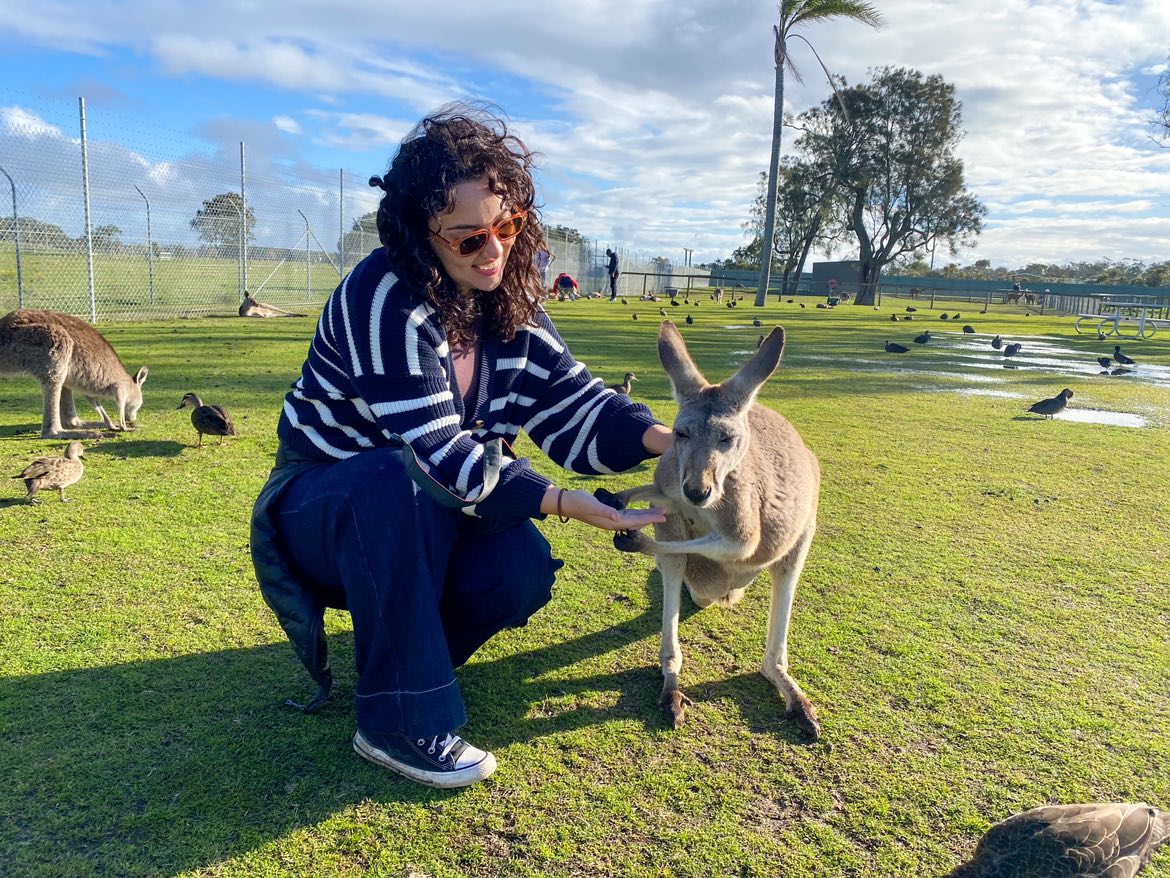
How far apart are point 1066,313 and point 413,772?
3822 centimetres

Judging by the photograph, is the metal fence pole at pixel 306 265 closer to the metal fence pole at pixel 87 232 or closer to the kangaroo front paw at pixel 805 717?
the metal fence pole at pixel 87 232

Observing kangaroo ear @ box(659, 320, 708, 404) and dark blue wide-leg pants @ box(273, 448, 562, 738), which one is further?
kangaroo ear @ box(659, 320, 708, 404)

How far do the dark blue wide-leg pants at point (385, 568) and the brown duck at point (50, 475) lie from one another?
2.08 metres

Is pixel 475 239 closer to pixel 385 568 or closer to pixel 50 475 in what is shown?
pixel 385 568

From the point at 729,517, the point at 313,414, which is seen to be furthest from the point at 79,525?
the point at 729,517

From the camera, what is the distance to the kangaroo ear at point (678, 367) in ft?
7.58

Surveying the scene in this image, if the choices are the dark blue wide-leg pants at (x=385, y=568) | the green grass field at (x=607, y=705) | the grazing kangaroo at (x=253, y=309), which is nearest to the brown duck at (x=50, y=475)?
the green grass field at (x=607, y=705)

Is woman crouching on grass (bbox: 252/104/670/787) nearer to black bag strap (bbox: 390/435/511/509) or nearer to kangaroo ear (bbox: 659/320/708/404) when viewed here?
black bag strap (bbox: 390/435/511/509)

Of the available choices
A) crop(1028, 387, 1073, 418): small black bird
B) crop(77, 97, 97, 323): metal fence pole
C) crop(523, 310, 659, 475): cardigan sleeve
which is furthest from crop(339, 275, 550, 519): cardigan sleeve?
crop(77, 97, 97, 323): metal fence pole

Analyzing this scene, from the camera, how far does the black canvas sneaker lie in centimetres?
181

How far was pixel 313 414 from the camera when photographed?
2.04 m

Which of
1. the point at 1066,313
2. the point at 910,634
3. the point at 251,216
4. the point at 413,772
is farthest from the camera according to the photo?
the point at 1066,313

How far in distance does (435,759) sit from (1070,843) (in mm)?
1360

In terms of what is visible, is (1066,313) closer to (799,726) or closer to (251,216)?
(251,216)
